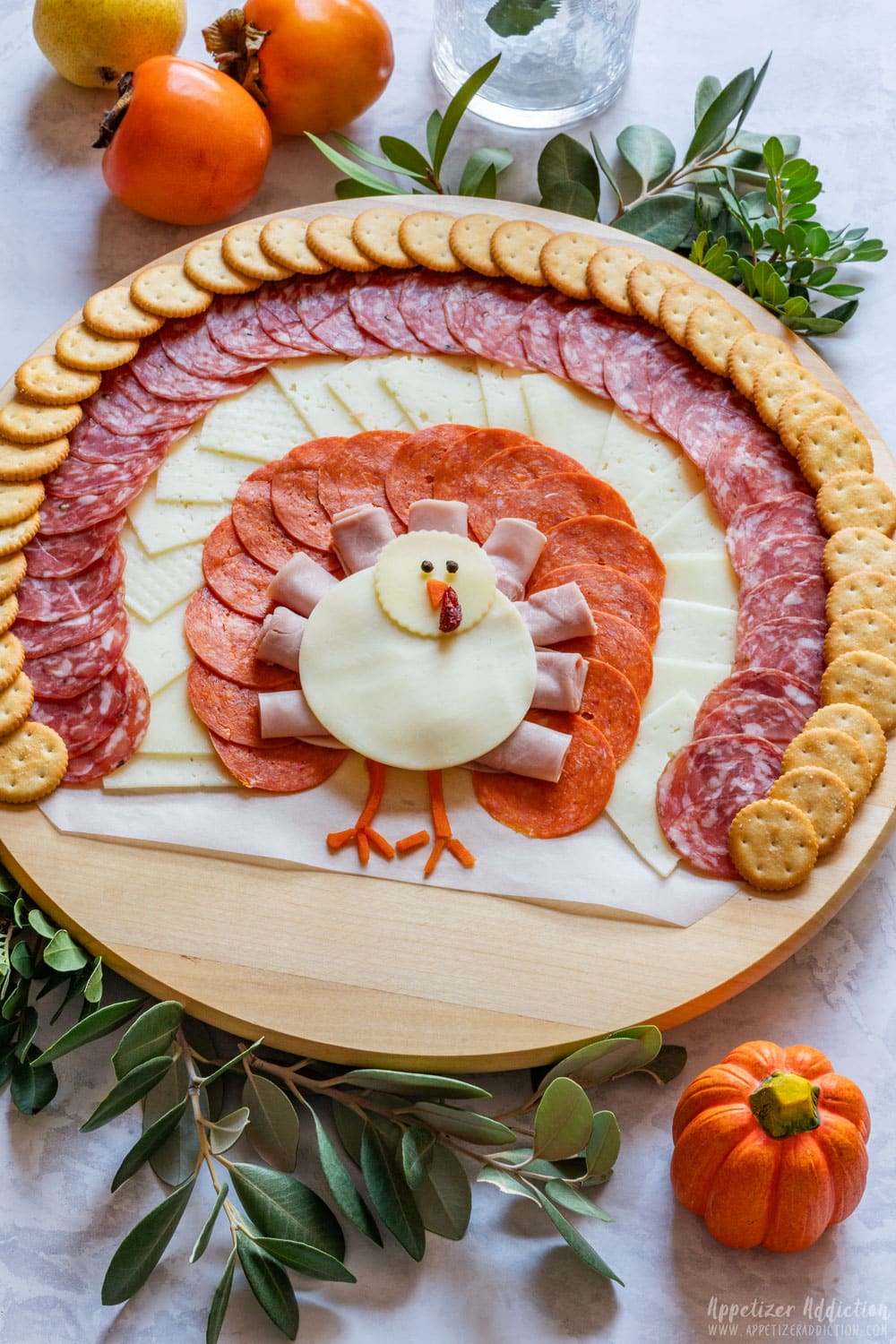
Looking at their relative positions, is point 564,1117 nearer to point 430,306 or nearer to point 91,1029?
point 91,1029

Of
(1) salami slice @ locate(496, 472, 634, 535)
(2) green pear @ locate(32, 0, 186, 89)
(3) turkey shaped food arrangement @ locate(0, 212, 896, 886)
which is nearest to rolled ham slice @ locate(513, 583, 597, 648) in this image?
(3) turkey shaped food arrangement @ locate(0, 212, 896, 886)

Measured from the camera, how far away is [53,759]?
2768mm

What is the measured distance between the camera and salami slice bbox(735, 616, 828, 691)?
2812mm

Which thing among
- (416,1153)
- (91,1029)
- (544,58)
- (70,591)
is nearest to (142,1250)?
(91,1029)

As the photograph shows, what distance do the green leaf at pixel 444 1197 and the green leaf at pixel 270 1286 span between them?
0.95ft

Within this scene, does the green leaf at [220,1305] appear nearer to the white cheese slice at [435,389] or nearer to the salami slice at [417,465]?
the salami slice at [417,465]

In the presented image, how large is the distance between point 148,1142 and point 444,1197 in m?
0.59

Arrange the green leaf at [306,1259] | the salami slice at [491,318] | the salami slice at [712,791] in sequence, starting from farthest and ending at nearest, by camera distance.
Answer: the salami slice at [491,318] < the salami slice at [712,791] < the green leaf at [306,1259]

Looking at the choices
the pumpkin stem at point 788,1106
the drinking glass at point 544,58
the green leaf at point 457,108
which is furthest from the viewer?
the drinking glass at point 544,58

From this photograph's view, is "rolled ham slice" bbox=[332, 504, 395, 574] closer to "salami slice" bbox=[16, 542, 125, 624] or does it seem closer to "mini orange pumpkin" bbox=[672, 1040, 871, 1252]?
"salami slice" bbox=[16, 542, 125, 624]

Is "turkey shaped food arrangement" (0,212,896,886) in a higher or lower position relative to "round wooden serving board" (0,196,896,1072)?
higher

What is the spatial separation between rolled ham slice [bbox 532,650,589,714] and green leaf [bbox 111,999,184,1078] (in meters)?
1.03

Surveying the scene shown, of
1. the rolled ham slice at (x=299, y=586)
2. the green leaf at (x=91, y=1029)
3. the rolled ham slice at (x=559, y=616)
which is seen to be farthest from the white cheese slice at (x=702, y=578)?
the green leaf at (x=91, y=1029)

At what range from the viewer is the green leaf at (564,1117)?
2.35 metres
